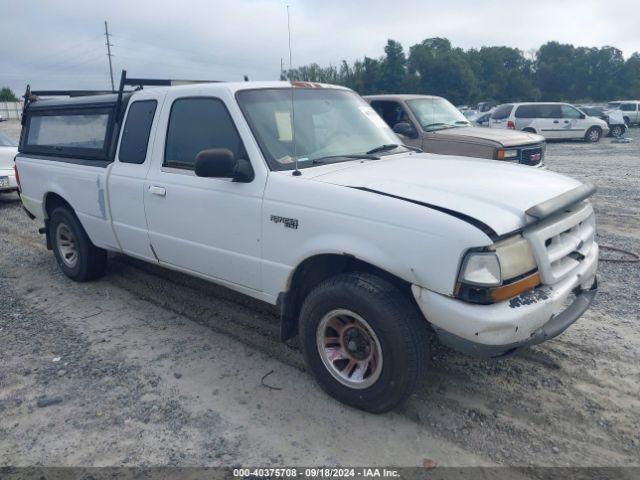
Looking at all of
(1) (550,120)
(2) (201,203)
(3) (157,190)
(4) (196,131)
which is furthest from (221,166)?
(1) (550,120)

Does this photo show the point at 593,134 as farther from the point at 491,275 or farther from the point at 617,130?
the point at 491,275

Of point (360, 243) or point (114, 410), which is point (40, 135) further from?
point (360, 243)

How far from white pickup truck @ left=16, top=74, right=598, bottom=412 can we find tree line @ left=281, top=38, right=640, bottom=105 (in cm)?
4812

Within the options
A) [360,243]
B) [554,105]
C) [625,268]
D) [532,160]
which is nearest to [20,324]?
[360,243]

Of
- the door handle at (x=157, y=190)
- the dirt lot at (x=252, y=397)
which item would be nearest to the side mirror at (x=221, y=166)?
the door handle at (x=157, y=190)

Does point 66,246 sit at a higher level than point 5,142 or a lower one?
lower

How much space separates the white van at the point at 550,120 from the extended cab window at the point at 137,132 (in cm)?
1984

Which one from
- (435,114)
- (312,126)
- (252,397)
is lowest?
(252,397)

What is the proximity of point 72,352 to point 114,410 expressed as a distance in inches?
40.3

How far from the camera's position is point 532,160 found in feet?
29.6

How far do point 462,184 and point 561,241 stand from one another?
2.28 feet

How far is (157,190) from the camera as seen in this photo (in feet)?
13.8

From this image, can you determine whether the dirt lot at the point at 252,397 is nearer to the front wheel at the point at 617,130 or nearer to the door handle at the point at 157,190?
the door handle at the point at 157,190

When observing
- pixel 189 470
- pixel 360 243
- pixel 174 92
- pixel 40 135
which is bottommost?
pixel 189 470
